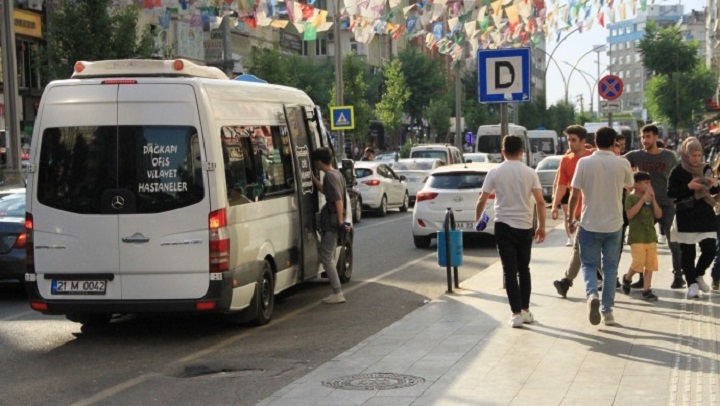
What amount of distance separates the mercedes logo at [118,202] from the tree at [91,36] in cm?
2246

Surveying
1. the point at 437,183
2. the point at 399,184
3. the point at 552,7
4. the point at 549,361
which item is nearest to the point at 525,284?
the point at 549,361

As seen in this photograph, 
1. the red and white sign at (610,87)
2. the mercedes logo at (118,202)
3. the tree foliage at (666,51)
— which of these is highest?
the tree foliage at (666,51)

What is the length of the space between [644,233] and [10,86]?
702 inches

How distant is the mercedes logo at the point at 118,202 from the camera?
1059 centimetres

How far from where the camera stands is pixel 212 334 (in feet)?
37.1

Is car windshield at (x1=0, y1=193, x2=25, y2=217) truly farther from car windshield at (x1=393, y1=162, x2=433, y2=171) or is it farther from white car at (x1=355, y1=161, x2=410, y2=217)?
car windshield at (x1=393, y1=162, x2=433, y2=171)

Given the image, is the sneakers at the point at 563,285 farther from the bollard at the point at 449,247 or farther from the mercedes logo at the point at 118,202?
the mercedes logo at the point at 118,202

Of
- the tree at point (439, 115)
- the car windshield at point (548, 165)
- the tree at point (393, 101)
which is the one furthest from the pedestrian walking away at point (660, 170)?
the tree at point (439, 115)

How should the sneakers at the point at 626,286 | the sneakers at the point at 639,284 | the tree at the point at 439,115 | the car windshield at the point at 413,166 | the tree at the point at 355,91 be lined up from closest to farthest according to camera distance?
the sneakers at the point at 626,286, the sneakers at the point at 639,284, the car windshield at the point at 413,166, the tree at the point at 355,91, the tree at the point at 439,115

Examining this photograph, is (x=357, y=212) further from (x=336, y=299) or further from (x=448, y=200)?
(x=336, y=299)

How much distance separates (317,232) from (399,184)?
63.5 feet

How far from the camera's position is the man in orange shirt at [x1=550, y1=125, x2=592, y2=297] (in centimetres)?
1253

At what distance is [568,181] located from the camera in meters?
13.8

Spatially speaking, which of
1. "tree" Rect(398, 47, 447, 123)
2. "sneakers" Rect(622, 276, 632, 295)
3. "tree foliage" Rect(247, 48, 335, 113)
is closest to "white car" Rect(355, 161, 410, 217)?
"tree foliage" Rect(247, 48, 335, 113)
